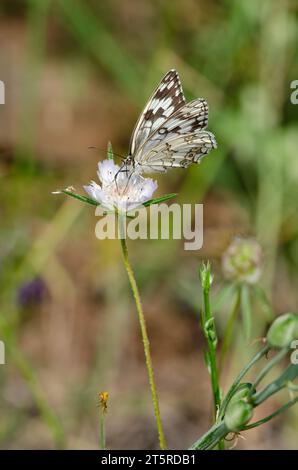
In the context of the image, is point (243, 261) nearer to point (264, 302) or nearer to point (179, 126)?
point (264, 302)

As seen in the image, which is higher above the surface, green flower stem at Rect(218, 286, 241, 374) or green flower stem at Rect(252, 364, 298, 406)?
green flower stem at Rect(218, 286, 241, 374)

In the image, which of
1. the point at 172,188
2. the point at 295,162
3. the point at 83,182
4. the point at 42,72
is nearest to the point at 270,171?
the point at 295,162

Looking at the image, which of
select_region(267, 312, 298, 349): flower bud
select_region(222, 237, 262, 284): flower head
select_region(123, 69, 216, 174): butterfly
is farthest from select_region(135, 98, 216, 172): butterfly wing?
select_region(267, 312, 298, 349): flower bud

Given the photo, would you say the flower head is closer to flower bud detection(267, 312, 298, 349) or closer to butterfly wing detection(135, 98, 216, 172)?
butterfly wing detection(135, 98, 216, 172)

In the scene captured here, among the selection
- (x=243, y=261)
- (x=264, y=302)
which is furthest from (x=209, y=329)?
(x=243, y=261)
